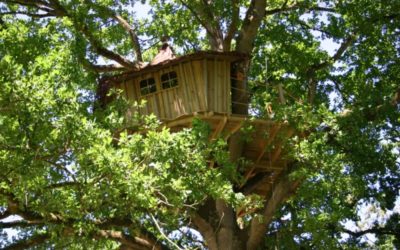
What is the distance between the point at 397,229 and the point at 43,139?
9003 millimetres

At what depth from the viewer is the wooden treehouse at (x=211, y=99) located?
12727mm

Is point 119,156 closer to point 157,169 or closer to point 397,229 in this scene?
point 157,169

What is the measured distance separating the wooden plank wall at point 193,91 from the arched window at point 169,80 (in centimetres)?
7

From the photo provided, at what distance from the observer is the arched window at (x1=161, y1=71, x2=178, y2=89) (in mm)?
13568

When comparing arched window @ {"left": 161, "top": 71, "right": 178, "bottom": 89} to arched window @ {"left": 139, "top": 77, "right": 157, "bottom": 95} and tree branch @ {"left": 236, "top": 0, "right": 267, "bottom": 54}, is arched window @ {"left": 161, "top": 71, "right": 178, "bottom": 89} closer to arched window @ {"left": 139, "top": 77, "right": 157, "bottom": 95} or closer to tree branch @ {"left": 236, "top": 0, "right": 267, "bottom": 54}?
arched window @ {"left": 139, "top": 77, "right": 157, "bottom": 95}

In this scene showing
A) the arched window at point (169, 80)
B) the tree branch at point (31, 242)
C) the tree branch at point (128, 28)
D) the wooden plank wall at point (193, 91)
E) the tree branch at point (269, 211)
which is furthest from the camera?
the tree branch at point (128, 28)

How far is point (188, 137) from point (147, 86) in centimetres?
394

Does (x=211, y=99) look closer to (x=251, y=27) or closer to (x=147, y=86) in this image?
(x=147, y=86)

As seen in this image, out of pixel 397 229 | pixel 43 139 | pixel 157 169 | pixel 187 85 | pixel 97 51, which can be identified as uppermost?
pixel 97 51

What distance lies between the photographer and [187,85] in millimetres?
13359

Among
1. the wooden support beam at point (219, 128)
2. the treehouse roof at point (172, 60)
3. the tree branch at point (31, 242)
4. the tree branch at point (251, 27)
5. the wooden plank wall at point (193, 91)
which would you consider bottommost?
the tree branch at point (31, 242)

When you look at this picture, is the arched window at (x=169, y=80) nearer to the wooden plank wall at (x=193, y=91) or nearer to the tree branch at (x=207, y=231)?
the wooden plank wall at (x=193, y=91)

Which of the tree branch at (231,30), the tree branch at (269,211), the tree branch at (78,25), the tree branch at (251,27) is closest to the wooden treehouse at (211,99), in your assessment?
the tree branch at (78,25)

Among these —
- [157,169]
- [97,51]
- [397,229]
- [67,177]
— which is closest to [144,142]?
[157,169]
